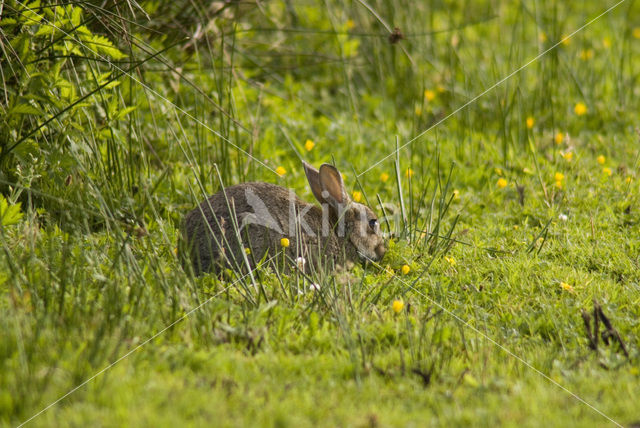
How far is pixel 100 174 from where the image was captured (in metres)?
4.15

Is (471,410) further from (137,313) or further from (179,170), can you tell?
(179,170)

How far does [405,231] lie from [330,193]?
527mm

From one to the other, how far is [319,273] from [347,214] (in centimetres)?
86

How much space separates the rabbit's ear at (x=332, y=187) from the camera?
14.2 feet

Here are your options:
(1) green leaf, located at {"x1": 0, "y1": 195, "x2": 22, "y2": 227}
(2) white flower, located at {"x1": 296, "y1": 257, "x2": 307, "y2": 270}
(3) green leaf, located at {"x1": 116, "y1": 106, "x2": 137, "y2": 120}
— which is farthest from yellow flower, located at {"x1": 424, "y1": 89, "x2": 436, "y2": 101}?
(1) green leaf, located at {"x1": 0, "y1": 195, "x2": 22, "y2": 227}

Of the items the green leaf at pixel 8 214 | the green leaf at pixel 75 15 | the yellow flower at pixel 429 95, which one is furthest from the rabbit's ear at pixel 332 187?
the yellow flower at pixel 429 95

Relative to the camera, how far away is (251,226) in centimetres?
408

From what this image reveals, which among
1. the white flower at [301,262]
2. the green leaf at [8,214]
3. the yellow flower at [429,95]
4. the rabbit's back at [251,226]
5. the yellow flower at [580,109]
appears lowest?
the white flower at [301,262]

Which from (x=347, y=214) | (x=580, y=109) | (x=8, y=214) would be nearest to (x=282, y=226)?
(x=347, y=214)

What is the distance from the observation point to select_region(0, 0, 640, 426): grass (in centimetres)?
268

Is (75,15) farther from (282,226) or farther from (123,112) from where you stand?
(282,226)

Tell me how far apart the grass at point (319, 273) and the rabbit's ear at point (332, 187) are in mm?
191

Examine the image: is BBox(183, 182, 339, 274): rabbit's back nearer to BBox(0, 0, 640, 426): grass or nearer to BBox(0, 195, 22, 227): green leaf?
BBox(0, 0, 640, 426): grass

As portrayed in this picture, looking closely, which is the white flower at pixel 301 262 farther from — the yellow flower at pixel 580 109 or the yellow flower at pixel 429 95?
the yellow flower at pixel 580 109
